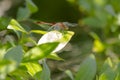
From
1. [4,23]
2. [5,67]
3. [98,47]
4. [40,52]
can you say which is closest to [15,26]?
[4,23]

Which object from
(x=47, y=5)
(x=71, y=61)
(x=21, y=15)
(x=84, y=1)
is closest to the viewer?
(x=21, y=15)

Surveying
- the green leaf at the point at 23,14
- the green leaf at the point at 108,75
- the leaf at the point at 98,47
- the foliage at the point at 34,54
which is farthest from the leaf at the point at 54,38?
the leaf at the point at 98,47

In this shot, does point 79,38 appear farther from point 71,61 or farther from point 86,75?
point 86,75

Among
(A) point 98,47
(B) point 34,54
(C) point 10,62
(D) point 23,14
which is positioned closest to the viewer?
(C) point 10,62

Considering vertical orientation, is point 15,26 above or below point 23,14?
below

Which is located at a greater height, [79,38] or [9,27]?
[79,38]

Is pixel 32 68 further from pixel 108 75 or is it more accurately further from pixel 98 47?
pixel 98 47

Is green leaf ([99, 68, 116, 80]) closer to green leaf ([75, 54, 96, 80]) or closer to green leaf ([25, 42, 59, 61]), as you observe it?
green leaf ([75, 54, 96, 80])

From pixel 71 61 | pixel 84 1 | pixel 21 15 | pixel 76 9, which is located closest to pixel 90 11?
pixel 84 1

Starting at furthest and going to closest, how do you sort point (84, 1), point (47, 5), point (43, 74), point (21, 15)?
point (47, 5) → point (84, 1) → point (21, 15) → point (43, 74)

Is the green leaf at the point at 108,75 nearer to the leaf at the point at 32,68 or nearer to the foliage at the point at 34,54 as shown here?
the foliage at the point at 34,54

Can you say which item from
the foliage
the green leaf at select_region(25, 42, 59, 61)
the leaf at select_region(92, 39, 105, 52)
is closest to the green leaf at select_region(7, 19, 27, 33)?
the foliage
